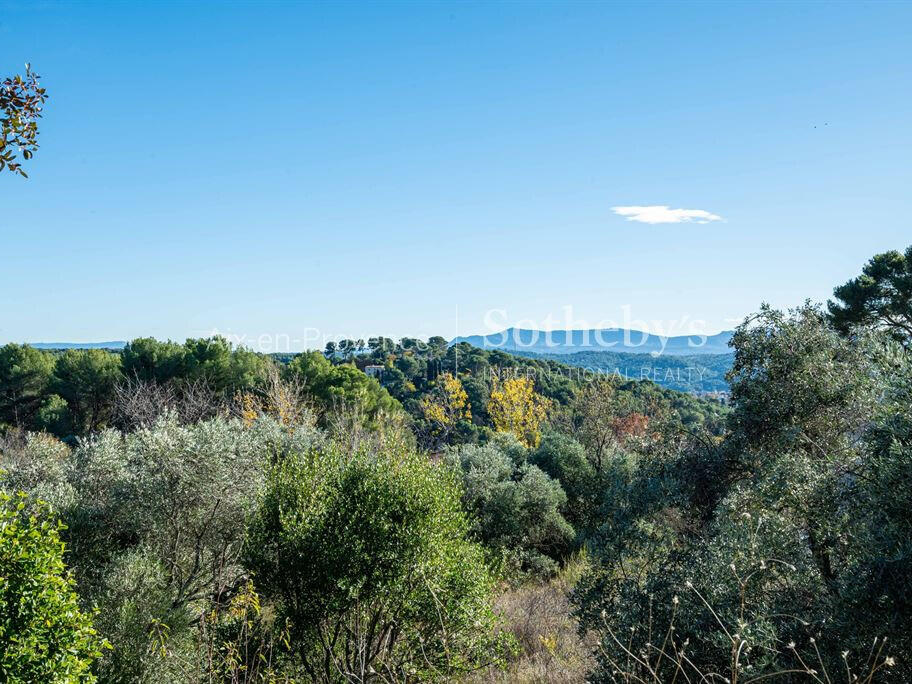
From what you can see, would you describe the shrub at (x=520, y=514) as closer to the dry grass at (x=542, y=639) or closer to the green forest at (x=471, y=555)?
the dry grass at (x=542, y=639)

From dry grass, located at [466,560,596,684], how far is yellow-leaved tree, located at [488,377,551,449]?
1999 cm

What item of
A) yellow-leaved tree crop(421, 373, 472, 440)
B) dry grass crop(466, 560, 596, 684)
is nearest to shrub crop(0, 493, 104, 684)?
dry grass crop(466, 560, 596, 684)

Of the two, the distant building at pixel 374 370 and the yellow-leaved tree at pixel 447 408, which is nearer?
the yellow-leaved tree at pixel 447 408

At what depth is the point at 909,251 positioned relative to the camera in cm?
2116

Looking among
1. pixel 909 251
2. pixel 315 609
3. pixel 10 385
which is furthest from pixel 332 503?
pixel 10 385

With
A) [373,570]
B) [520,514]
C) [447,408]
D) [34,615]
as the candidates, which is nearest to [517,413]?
[447,408]

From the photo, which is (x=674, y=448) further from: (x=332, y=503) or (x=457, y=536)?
(x=332, y=503)

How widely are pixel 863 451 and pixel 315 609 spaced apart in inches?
279

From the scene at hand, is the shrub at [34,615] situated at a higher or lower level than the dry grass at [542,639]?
higher

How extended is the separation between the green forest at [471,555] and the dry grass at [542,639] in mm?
76

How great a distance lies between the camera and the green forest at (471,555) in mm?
4676

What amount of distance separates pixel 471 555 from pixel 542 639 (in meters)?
2.73

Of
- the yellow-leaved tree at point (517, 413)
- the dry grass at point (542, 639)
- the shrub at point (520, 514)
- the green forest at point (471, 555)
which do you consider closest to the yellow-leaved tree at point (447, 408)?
the yellow-leaved tree at point (517, 413)

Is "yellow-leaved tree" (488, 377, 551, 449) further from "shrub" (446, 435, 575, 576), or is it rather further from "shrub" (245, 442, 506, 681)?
"shrub" (245, 442, 506, 681)
